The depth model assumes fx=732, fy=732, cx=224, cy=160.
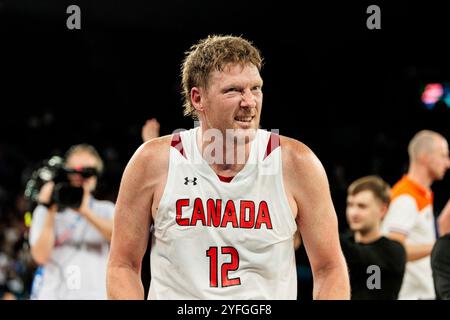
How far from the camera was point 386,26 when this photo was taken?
28.9ft

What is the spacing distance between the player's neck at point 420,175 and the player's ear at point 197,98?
308 cm

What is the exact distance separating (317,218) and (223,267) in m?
0.33

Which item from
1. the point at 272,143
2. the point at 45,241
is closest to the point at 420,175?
the point at 45,241

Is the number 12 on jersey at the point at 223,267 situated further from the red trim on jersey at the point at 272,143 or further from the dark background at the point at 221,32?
the dark background at the point at 221,32

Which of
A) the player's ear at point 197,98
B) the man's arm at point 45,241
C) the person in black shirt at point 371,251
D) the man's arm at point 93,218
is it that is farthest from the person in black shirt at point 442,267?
the man's arm at point 45,241

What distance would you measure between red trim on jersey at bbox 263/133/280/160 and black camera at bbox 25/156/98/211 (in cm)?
183

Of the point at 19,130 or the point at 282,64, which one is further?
the point at 19,130

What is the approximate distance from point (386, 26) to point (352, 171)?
78.3 inches

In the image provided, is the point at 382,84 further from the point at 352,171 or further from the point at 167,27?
the point at 167,27

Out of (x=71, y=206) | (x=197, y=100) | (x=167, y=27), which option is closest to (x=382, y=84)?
(x=167, y=27)

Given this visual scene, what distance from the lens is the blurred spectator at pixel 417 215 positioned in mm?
4816

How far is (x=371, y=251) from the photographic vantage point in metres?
4.02

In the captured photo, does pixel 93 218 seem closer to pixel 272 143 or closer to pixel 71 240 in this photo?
pixel 71 240

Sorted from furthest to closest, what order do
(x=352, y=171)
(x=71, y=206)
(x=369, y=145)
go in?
(x=369, y=145) < (x=352, y=171) < (x=71, y=206)
